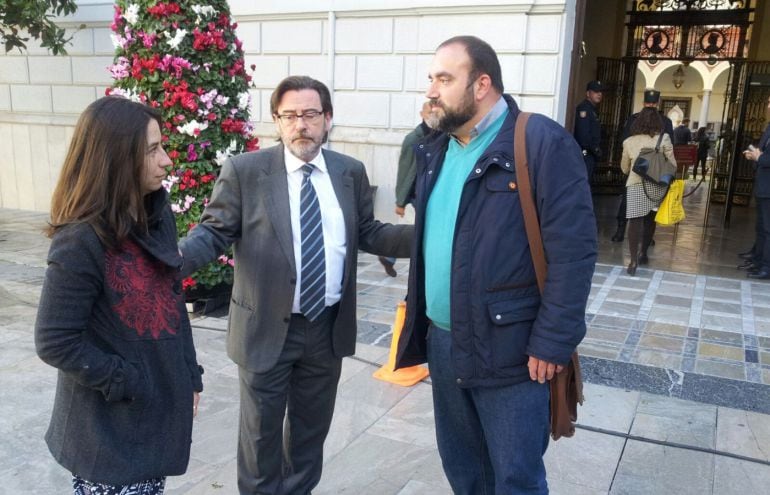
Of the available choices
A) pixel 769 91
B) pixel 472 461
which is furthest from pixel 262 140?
pixel 769 91

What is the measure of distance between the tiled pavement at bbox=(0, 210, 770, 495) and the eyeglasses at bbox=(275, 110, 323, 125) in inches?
71.2

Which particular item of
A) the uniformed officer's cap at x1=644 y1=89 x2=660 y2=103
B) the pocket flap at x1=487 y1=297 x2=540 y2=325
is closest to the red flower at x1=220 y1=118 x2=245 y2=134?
the pocket flap at x1=487 y1=297 x2=540 y2=325

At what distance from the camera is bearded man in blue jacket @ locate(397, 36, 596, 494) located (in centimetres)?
207

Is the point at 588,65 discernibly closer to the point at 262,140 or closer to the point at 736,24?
the point at 736,24

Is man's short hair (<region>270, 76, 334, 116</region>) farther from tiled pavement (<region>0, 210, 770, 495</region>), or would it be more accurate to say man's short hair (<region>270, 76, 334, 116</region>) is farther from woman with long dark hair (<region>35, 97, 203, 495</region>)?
tiled pavement (<region>0, 210, 770, 495</region>)

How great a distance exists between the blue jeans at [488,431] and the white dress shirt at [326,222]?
49 centimetres

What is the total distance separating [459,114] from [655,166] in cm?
582

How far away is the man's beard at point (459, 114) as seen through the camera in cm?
221

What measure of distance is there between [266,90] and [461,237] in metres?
7.86

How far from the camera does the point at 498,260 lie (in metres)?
2.12

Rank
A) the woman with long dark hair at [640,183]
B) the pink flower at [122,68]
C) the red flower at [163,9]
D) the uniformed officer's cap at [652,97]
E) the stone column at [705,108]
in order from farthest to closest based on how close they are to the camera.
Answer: the stone column at [705,108], the uniformed officer's cap at [652,97], the woman with long dark hair at [640,183], the pink flower at [122,68], the red flower at [163,9]

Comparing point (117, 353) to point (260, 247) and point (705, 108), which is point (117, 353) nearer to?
point (260, 247)

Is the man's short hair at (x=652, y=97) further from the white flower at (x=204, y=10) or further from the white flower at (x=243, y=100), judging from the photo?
the white flower at (x=204, y=10)

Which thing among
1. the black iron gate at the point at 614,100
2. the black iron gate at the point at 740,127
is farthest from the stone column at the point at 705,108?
the black iron gate at the point at 614,100
